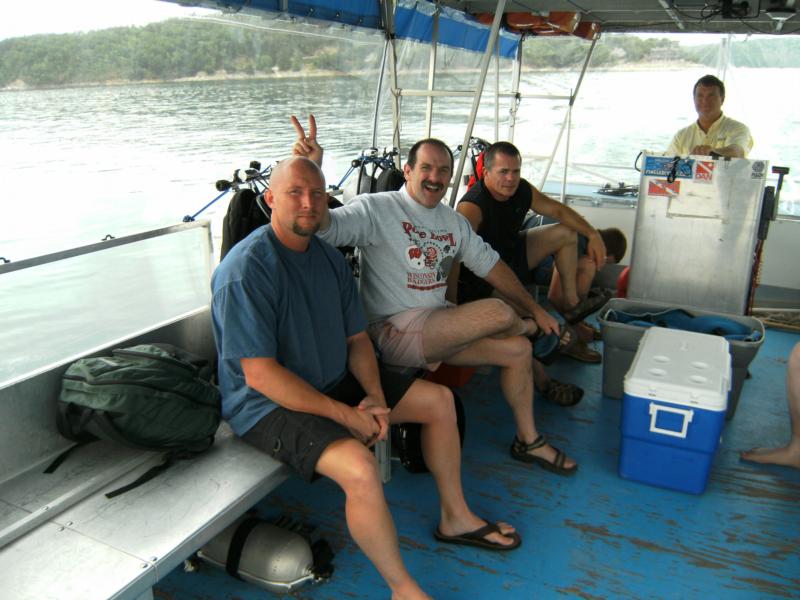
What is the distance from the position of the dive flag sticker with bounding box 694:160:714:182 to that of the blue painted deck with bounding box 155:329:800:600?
1.40 metres

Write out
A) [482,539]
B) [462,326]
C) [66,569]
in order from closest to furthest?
[66,569]
[482,539]
[462,326]

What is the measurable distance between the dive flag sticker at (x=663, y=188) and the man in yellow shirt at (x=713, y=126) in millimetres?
590

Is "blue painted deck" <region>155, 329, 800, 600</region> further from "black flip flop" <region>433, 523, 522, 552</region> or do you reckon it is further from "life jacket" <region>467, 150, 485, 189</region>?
"life jacket" <region>467, 150, 485, 189</region>

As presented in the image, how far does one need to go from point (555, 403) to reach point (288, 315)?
2.00m

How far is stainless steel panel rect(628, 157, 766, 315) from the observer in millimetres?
3730

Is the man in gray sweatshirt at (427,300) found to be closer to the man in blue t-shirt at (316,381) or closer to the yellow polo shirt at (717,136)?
the man in blue t-shirt at (316,381)

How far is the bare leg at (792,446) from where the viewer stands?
118 inches

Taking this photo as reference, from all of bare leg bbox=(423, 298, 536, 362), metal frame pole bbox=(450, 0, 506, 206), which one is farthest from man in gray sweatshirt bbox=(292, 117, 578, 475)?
metal frame pole bbox=(450, 0, 506, 206)

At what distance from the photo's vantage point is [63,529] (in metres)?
1.87

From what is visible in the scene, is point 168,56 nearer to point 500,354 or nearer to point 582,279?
point 500,354

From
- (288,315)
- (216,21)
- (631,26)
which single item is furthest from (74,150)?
(631,26)

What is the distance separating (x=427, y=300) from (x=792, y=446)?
1803 millimetres

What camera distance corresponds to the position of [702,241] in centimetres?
389

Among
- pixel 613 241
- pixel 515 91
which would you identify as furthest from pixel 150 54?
pixel 515 91
